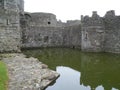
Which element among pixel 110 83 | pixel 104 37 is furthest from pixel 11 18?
pixel 110 83

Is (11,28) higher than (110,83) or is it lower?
higher

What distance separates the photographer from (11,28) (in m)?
19.7

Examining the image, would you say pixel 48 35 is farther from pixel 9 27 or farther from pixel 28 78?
pixel 28 78

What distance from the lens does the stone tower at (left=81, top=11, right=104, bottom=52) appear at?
21547 mm

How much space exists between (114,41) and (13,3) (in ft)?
33.2

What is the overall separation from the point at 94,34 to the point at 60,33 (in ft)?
24.1

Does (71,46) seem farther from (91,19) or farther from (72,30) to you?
(91,19)

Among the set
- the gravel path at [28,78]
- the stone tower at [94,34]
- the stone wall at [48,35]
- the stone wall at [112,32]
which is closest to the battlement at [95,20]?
the stone tower at [94,34]

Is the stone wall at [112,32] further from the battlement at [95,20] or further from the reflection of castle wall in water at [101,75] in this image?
the reflection of castle wall in water at [101,75]

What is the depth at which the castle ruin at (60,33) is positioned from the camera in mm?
19438

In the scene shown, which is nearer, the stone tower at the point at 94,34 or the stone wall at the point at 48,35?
the stone tower at the point at 94,34

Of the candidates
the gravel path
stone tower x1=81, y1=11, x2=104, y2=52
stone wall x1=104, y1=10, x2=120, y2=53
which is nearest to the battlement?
stone tower x1=81, y1=11, x2=104, y2=52

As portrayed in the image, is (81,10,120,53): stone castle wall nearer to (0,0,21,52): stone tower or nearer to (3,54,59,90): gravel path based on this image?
(0,0,21,52): stone tower

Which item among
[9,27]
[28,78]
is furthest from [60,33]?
[28,78]
